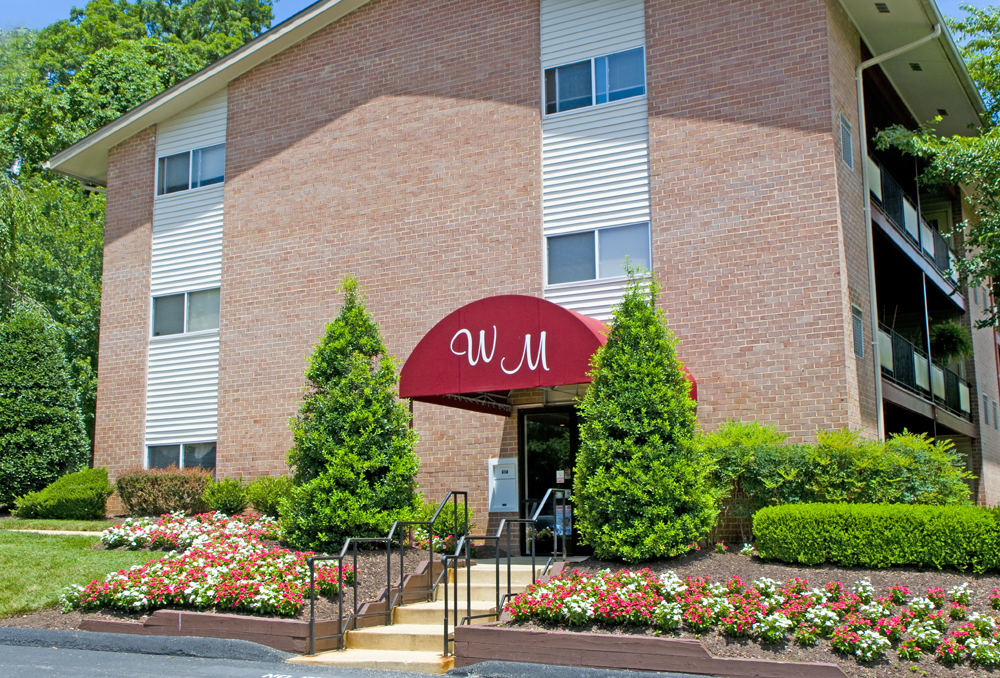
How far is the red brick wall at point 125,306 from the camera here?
65.6ft

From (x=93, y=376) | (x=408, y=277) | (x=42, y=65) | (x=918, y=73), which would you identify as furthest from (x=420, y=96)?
(x=42, y=65)

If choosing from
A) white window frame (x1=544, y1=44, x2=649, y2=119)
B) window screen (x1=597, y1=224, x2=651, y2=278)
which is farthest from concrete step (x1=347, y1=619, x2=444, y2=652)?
white window frame (x1=544, y1=44, x2=649, y2=119)

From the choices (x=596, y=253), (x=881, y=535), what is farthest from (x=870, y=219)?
(x=881, y=535)

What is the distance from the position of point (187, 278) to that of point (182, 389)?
2.32 metres

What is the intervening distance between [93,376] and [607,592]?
2395 centimetres

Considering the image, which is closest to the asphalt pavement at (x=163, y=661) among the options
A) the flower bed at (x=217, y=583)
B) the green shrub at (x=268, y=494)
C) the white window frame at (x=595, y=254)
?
the flower bed at (x=217, y=583)

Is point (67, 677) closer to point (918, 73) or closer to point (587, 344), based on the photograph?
point (587, 344)

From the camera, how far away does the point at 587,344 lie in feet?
41.5

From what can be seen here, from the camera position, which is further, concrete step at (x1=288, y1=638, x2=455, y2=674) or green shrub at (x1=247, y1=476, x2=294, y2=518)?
green shrub at (x1=247, y1=476, x2=294, y2=518)

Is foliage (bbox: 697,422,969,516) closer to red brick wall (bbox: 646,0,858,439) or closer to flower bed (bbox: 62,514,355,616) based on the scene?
red brick wall (bbox: 646,0,858,439)

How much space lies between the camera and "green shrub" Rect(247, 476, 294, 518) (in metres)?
16.5

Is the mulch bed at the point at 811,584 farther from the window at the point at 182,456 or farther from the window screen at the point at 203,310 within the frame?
the window screen at the point at 203,310

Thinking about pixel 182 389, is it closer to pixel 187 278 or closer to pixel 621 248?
pixel 187 278

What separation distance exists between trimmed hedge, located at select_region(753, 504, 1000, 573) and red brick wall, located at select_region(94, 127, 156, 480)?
13626mm
